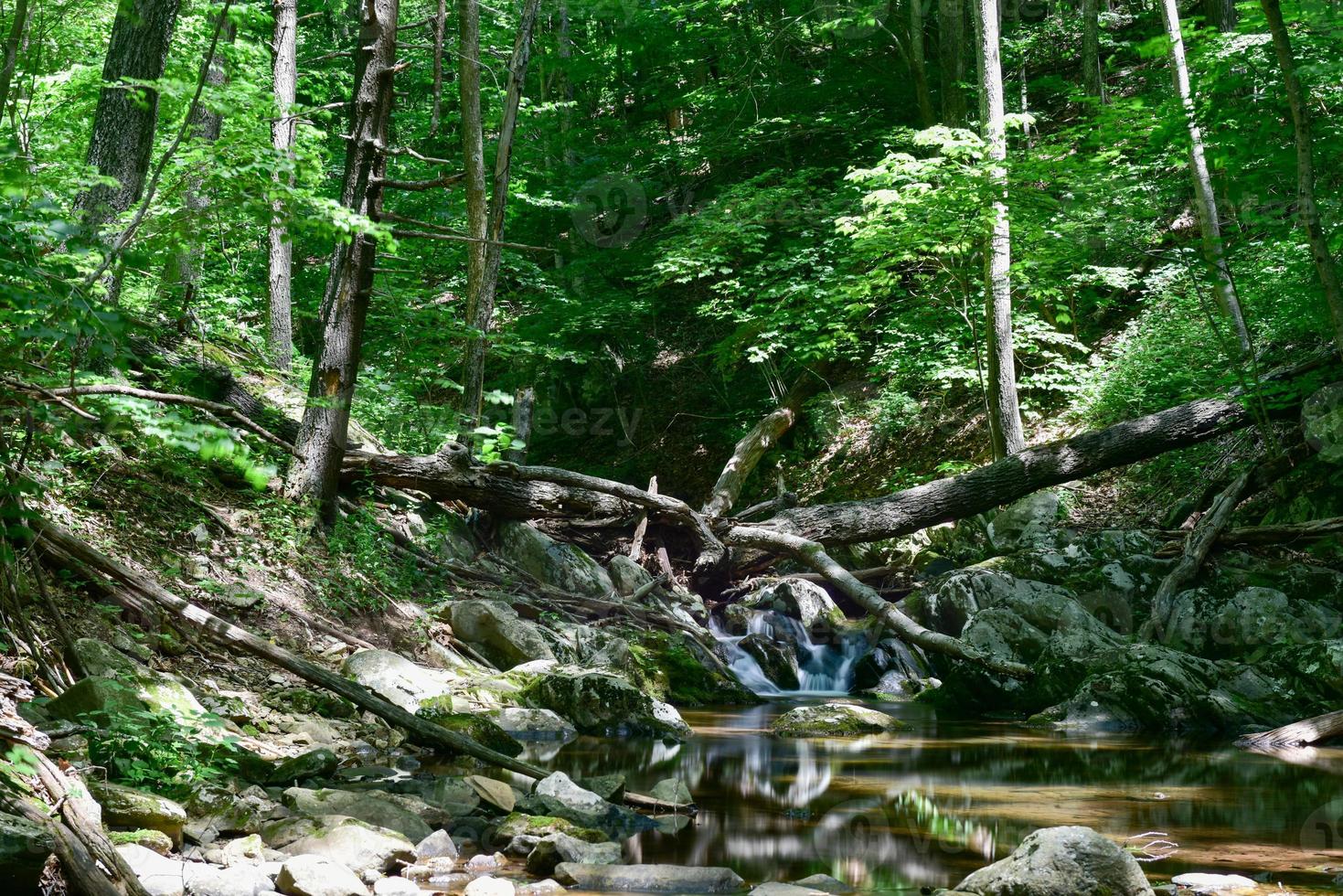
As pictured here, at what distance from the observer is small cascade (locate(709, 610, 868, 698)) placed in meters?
10.6

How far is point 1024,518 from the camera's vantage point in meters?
12.3

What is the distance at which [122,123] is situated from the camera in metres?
6.98

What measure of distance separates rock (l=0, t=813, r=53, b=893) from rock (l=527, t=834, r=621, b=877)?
6.02 ft

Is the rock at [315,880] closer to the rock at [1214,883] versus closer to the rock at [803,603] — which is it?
the rock at [1214,883]

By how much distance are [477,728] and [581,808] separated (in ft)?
5.08

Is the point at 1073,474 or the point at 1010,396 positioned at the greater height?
the point at 1010,396

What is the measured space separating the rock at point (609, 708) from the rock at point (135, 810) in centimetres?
406

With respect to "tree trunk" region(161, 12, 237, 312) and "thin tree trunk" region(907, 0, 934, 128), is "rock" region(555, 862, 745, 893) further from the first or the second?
"thin tree trunk" region(907, 0, 934, 128)

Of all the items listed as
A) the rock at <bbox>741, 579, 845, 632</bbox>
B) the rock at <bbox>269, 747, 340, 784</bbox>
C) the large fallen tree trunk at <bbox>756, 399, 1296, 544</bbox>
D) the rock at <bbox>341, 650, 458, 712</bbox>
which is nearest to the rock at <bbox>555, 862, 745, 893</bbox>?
the rock at <bbox>269, 747, 340, 784</bbox>

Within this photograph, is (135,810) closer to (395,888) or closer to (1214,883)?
(395,888)

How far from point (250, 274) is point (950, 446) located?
36.9 ft

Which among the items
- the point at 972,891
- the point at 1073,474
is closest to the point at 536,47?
the point at 1073,474

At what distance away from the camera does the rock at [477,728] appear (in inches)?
239

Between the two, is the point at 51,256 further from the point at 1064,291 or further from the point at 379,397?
the point at 1064,291
